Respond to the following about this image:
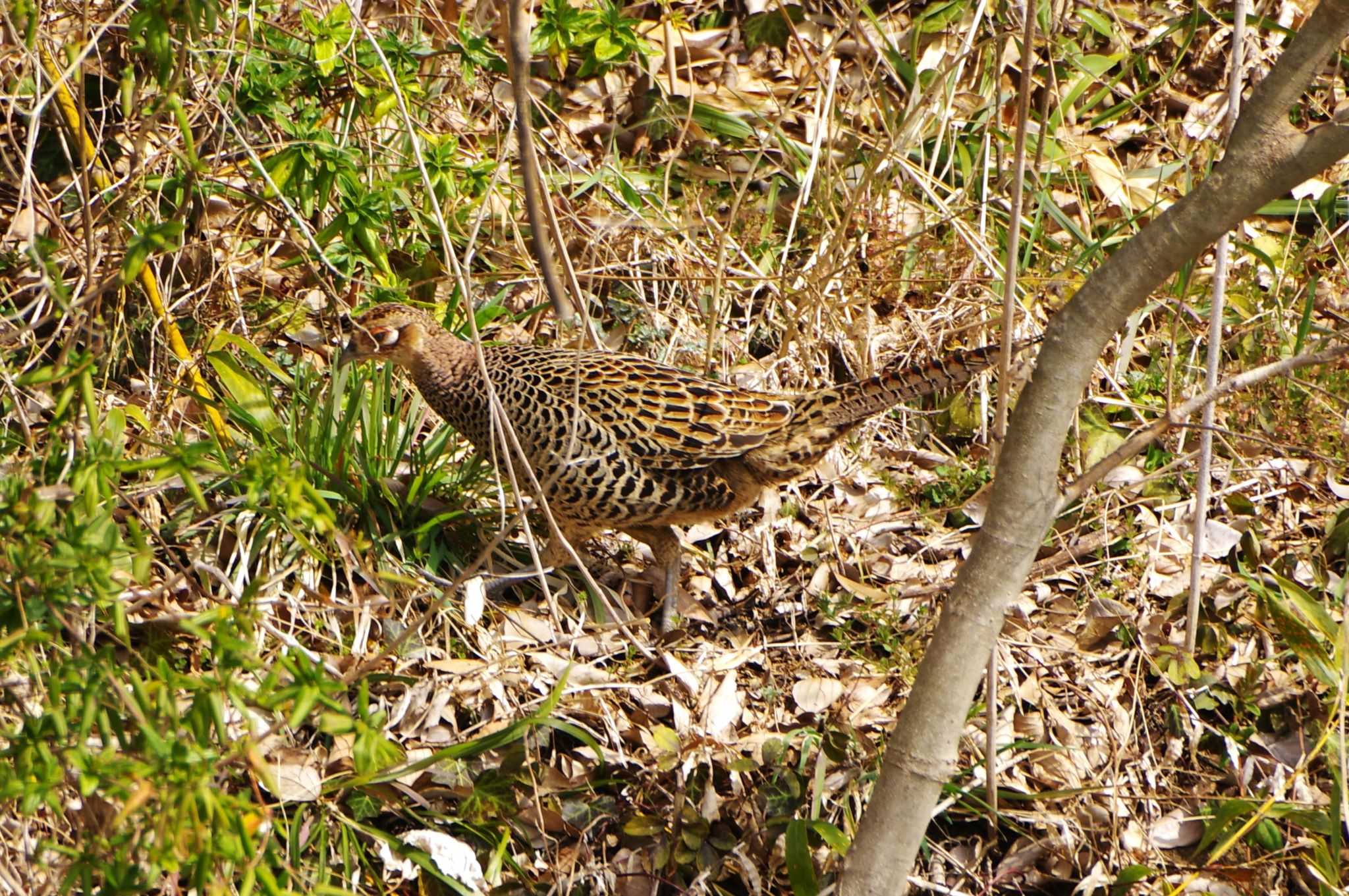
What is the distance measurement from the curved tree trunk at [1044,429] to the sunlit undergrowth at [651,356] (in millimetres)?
360

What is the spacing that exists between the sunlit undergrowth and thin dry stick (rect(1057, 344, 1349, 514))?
0.35 ft

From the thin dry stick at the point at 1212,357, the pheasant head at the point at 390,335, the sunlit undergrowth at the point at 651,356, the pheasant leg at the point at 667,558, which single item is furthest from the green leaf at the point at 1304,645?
the pheasant head at the point at 390,335

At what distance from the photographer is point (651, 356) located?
572 centimetres

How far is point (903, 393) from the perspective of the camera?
14.4 ft

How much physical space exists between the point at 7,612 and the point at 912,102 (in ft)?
14.9

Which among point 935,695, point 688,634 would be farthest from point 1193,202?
point 688,634

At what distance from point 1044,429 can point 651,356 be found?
2908 millimetres

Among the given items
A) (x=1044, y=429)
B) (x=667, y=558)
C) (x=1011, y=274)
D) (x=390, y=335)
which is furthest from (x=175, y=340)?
(x=1044, y=429)

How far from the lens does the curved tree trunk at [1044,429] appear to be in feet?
8.79

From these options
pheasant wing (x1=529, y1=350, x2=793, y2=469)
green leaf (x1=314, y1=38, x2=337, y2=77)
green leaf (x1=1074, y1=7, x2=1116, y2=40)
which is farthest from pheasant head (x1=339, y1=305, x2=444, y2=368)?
green leaf (x1=1074, y1=7, x2=1116, y2=40)

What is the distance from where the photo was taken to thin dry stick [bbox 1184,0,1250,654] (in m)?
3.72

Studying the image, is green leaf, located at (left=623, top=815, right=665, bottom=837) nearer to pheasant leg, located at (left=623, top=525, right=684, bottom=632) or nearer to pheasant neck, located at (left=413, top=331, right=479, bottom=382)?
pheasant leg, located at (left=623, top=525, right=684, bottom=632)

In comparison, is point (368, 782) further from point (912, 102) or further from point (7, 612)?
point (912, 102)

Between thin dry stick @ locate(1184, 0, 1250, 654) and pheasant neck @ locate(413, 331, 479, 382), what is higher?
thin dry stick @ locate(1184, 0, 1250, 654)
